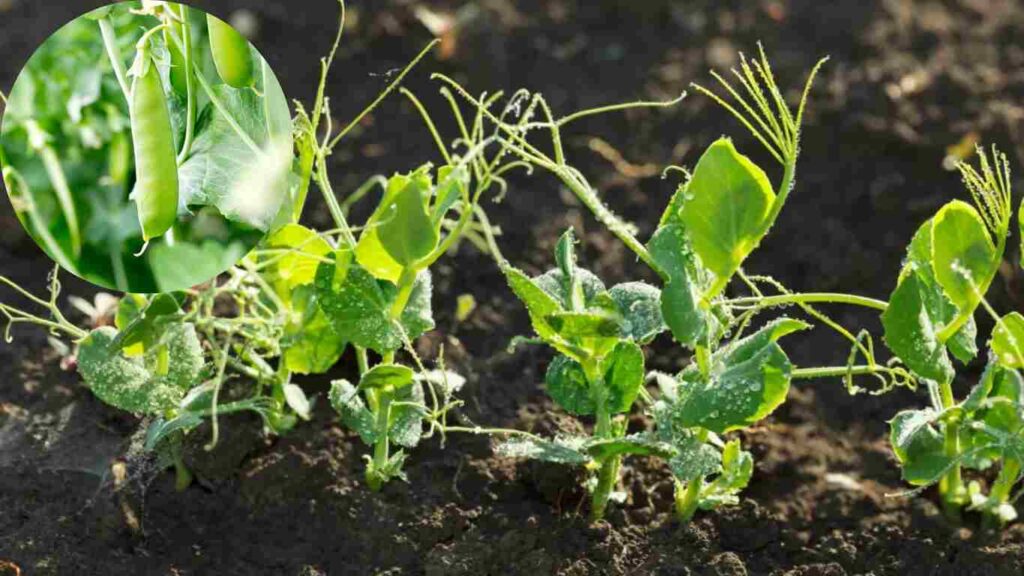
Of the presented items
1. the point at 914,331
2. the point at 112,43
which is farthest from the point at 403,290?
the point at 914,331

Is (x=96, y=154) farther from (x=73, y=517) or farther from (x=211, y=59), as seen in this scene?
(x=73, y=517)

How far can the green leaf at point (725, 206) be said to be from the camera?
1447 mm

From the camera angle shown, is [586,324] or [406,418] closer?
[586,324]

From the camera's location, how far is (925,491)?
181 centimetres

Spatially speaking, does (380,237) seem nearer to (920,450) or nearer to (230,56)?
(230,56)

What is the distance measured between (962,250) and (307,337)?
0.74 metres

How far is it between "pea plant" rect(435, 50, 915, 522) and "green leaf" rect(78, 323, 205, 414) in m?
0.38

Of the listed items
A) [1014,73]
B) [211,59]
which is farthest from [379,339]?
[1014,73]

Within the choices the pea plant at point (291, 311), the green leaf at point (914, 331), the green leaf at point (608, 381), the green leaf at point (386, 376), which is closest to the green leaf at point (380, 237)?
the pea plant at point (291, 311)

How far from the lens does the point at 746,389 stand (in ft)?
4.84

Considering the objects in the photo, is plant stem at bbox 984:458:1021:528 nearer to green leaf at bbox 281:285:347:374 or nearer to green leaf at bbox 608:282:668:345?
green leaf at bbox 608:282:668:345

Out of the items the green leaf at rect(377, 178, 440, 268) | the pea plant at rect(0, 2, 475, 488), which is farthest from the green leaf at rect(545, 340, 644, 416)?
the green leaf at rect(377, 178, 440, 268)

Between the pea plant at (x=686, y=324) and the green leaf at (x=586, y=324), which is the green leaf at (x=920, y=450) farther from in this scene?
the green leaf at (x=586, y=324)

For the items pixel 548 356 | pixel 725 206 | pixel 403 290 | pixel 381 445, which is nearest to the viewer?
pixel 725 206
